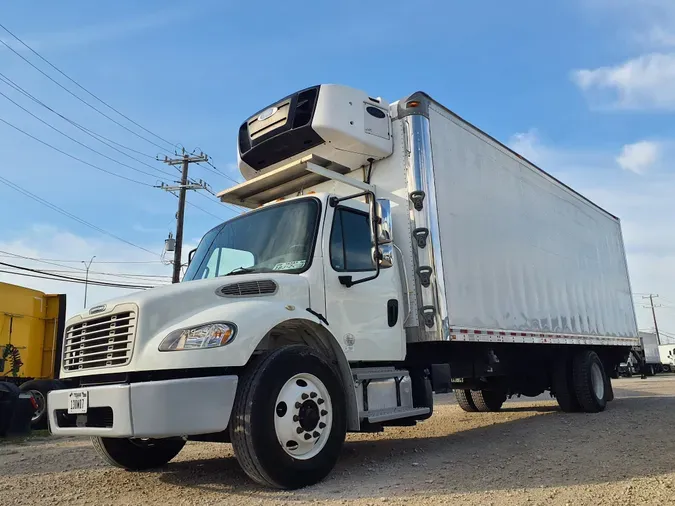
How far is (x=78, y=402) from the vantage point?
4688 mm

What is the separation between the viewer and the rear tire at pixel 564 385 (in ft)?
33.4

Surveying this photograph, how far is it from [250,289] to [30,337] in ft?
36.2

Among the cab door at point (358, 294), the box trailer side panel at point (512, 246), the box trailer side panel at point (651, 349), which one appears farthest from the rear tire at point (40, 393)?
the box trailer side panel at point (651, 349)

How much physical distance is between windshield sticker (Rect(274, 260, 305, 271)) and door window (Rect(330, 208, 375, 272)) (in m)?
0.34

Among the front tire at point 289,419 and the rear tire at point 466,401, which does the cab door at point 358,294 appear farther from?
the rear tire at point 466,401

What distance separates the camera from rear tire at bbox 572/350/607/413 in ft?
33.2

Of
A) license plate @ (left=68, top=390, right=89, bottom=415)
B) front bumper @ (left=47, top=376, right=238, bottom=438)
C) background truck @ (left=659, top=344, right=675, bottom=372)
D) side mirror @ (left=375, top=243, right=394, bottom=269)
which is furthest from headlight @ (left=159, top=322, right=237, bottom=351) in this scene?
background truck @ (left=659, top=344, right=675, bottom=372)

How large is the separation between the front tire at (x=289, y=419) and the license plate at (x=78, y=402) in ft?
3.80

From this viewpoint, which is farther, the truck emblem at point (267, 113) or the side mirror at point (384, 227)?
the truck emblem at point (267, 113)

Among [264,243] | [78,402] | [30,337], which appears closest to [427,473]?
[264,243]

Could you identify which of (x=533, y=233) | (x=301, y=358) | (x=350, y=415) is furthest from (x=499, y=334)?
(x=301, y=358)

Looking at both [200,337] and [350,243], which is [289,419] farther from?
[350,243]

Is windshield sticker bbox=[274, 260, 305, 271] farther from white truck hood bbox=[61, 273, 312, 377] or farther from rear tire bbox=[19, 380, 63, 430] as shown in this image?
rear tire bbox=[19, 380, 63, 430]

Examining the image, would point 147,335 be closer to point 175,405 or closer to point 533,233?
point 175,405
